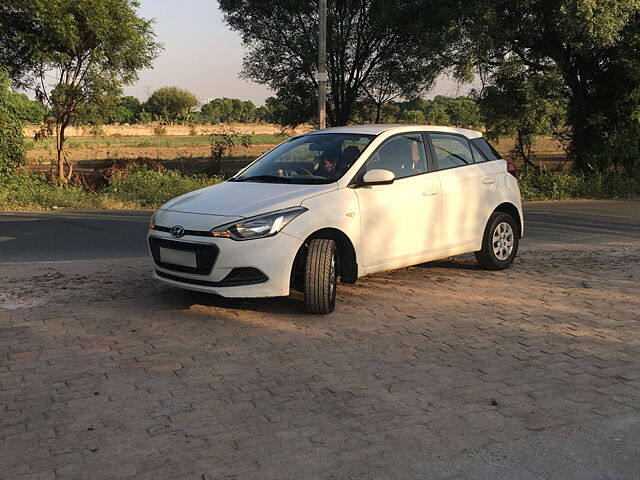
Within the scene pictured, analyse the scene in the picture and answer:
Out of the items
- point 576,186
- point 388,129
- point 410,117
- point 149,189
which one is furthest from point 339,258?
point 410,117

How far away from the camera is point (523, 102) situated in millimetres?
20156

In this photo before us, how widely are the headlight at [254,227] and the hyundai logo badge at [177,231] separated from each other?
0.36 metres

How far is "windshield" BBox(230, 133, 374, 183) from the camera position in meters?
6.84

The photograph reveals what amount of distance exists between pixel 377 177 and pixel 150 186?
544 inches

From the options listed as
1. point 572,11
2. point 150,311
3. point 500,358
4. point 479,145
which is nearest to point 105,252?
point 150,311

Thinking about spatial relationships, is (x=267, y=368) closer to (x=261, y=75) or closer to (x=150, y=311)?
(x=150, y=311)

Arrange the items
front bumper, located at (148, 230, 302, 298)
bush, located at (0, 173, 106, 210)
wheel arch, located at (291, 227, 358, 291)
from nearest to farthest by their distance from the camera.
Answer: front bumper, located at (148, 230, 302, 298) → wheel arch, located at (291, 227, 358, 291) → bush, located at (0, 173, 106, 210)

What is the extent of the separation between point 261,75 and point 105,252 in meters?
17.1

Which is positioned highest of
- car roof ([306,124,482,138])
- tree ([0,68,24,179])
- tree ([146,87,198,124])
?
tree ([146,87,198,124])

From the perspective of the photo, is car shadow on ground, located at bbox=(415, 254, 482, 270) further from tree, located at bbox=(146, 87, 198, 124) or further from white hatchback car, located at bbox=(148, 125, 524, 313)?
tree, located at bbox=(146, 87, 198, 124)

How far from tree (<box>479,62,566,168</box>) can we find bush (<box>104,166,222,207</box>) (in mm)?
8587

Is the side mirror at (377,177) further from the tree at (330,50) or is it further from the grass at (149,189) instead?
the tree at (330,50)

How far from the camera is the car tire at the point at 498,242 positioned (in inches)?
317

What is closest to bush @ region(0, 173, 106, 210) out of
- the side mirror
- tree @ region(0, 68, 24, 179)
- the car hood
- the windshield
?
tree @ region(0, 68, 24, 179)
